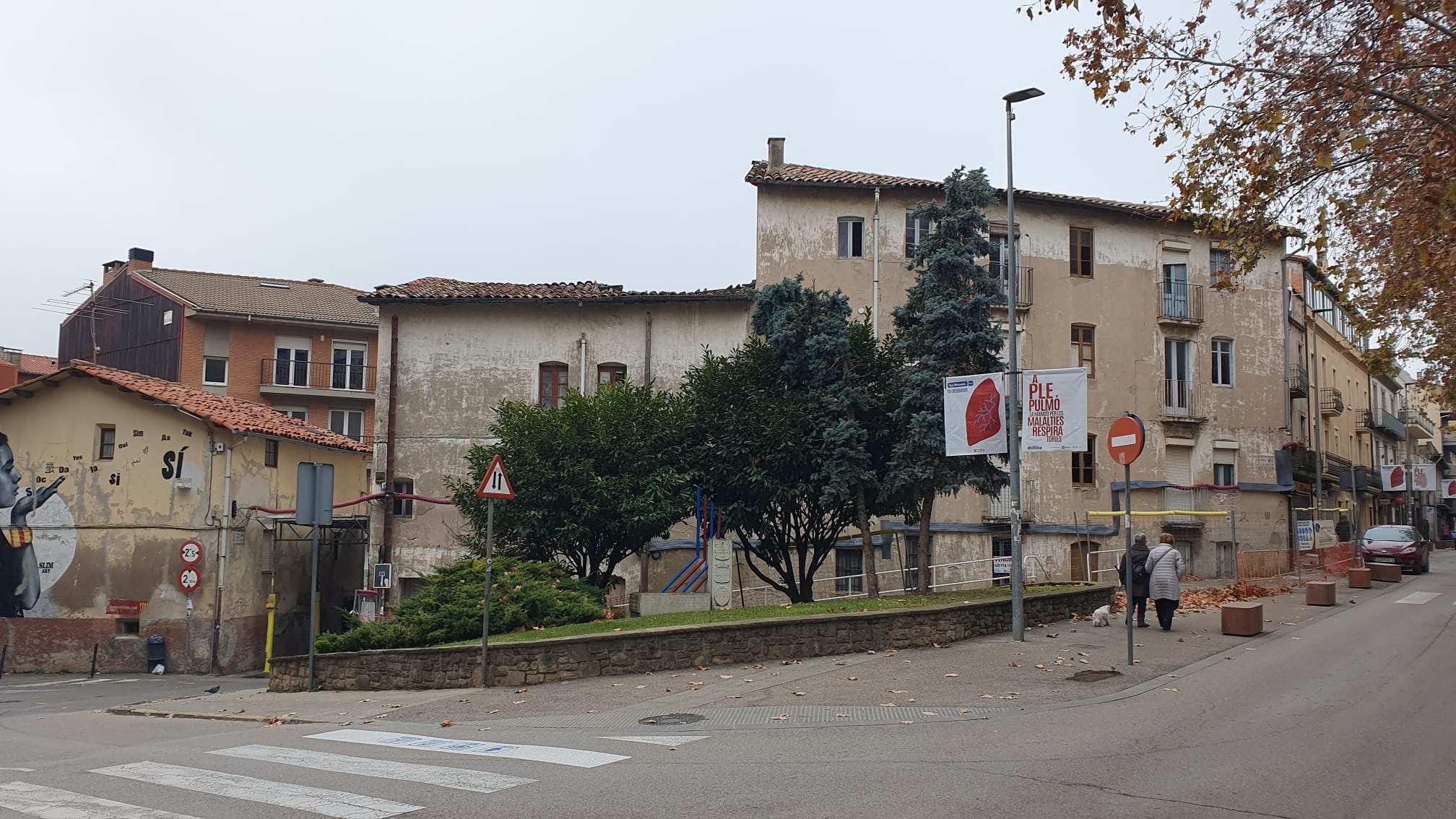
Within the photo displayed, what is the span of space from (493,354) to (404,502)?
521cm

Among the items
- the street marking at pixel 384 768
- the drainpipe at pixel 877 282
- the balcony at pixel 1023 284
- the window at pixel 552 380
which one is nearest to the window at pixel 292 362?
the window at pixel 552 380

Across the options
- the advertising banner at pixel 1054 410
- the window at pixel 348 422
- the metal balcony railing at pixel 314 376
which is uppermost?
the metal balcony railing at pixel 314 376

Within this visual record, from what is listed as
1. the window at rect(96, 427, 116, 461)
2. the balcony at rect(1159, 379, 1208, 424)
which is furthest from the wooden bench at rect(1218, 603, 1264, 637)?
the window at rect(96, 427, 116, 461)

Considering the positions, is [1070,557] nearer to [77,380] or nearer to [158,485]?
[158,485]

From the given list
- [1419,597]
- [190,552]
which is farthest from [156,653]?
[1419,597]

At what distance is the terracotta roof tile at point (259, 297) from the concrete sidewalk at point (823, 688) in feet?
118

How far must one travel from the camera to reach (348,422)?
5119 centimetres

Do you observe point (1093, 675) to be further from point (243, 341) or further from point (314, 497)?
point (243, 341)

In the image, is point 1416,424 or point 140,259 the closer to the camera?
point 140,259

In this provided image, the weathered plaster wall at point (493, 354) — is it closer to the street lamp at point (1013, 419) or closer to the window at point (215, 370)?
the street lamp at point (1013, 419)

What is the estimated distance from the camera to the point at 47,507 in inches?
1169

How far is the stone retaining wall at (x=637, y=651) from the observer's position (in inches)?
574

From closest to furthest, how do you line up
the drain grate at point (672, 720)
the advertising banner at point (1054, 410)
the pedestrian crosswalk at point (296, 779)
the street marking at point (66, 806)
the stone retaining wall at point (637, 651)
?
the street marking at point (66, 806), the pedestrian crosswalk at point (296, 779), the drain grate at point (672, 720), the stone retaining wall at point (637, 651), the advertising banner at point (1054, 410)

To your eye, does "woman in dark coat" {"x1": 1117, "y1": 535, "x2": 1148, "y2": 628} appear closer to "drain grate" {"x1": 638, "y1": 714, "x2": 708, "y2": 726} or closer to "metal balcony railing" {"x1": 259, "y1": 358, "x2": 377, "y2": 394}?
"drain grate" {"x1": 638, "y1": 714, "x2": 708, "y2": 726}
